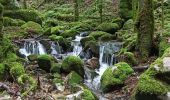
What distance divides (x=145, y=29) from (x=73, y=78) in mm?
4554

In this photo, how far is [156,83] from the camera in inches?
428

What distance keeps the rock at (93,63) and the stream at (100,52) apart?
20 centimetres

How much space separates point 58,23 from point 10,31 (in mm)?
7468

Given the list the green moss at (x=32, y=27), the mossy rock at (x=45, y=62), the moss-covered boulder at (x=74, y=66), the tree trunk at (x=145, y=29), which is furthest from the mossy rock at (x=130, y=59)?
the green moss at (x=32, y=27)

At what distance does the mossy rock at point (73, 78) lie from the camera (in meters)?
14.1

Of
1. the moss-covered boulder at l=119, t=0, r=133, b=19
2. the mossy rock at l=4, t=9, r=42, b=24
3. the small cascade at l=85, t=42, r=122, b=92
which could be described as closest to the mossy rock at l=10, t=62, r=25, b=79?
the small cascade at l=85, t=42, r=122, b=92

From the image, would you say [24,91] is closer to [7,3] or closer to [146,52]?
[146,52]

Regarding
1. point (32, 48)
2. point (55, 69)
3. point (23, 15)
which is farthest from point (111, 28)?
point (55, 69)

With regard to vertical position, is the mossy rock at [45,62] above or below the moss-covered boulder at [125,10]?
below

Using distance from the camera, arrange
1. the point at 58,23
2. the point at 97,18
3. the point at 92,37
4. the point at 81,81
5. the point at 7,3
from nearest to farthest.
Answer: the point at 81,81 < the point at 92,37 < the point at 7,3 < the point at 58,23 < the point at 97,18

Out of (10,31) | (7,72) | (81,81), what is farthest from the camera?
(10,31)

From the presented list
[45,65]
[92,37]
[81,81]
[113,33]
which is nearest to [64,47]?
[92,37]

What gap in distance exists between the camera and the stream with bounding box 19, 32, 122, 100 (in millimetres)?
15377

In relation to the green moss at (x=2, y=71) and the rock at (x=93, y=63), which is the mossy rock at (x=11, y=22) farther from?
the green moss at (x=2, y=71)
